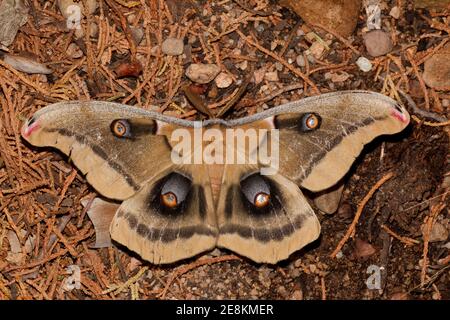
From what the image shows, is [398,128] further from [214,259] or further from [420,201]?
[214,259]

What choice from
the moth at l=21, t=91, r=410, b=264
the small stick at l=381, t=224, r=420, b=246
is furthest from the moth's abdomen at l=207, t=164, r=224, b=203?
the small stick at l=381, t=224, r=420, b=246

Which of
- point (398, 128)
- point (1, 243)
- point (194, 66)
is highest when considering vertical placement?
point (194, 66)

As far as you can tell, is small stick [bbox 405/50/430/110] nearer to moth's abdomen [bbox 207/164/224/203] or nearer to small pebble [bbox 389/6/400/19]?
small pebble [bbox 389/6/400/19]

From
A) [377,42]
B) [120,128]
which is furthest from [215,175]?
[377,42]

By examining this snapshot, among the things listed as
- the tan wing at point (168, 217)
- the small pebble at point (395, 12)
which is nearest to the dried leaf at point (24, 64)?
the tan wing at point (168, 217)

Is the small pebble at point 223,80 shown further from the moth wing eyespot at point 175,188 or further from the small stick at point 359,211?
the small stick at point 359,211

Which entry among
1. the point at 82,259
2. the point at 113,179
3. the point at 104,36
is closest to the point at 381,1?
the point at 104,36
